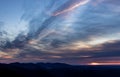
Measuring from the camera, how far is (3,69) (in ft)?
214

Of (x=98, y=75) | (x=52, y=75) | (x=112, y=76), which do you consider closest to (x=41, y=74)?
(x=52, y=75)

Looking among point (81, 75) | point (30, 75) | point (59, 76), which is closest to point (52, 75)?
point (59, 76)

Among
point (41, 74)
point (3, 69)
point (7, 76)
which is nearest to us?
point (7, 76)

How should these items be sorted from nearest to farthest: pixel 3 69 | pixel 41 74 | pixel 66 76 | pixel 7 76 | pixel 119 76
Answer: pixel 7 76, pixel 3 69, pixel 41 74, pixel 66 76, pixel 119 76

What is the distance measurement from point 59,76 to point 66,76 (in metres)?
4.01

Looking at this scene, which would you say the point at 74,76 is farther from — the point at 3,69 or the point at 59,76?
the point at 3,69

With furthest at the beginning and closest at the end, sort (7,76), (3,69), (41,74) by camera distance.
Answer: (41,74), (3,69), (7,76)

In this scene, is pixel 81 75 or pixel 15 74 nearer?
pixel 15 74

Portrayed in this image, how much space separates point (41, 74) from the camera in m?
71.6

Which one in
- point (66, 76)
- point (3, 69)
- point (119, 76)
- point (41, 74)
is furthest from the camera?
point (119, 76)

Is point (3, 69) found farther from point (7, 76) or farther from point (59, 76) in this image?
point (59, 76)

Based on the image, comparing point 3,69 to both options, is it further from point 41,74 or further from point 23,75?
point 41,74

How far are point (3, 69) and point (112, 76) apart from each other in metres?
38.7

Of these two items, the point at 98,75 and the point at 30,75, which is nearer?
the point at 30,75
